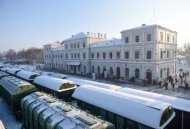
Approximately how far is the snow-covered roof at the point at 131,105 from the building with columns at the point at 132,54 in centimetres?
1875

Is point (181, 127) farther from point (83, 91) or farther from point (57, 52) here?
point (57, 52)

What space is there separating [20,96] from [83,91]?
586 cm

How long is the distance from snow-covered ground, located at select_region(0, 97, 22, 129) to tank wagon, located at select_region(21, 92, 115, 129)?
2.01 metres

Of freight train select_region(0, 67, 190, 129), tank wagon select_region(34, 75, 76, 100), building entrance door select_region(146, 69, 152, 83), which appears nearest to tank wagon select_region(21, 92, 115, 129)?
freight train select_region(0, 67, 190, 129)

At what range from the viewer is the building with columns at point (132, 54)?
28.4 m

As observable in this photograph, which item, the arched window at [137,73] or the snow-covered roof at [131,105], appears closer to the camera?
the snow-covered roof at [131,105]

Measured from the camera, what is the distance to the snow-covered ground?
45.6 ft

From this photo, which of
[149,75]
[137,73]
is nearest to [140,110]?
[149,75]

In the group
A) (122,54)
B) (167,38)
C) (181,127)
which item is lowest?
(181,127)

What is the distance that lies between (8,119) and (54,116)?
902 centimetres

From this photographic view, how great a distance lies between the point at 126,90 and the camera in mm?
13453

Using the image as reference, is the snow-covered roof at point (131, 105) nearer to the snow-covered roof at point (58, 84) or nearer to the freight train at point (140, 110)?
the freight train at point (140, 110)

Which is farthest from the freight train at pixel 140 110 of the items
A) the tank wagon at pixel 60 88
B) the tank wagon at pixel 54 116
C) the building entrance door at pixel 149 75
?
the building entrance door at pixel 149 75

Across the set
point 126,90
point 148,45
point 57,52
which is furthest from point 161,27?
point 57,52
